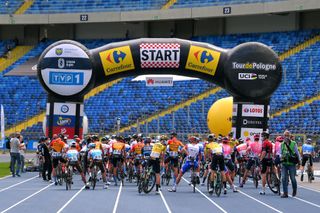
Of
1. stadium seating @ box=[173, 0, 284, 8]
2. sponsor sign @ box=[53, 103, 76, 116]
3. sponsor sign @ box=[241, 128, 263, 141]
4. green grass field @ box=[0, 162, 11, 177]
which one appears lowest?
green grass field @ box=[0, 162, 11, 177]

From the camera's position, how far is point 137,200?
20844mm

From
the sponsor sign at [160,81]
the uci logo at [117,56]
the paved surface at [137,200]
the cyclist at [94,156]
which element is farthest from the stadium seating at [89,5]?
the cyclist at [94,156]

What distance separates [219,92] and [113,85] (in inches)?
315

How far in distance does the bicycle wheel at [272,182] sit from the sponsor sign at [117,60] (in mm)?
7865

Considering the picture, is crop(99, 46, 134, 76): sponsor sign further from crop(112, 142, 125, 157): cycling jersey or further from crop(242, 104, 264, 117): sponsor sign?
crop(242, 104, 264, 117): sponsor sign

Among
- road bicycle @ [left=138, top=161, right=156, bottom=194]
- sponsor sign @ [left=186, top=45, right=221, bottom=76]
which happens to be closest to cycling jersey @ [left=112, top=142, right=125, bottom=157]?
road bicycle @ [left=138, top=161, right=156, bottom=194]

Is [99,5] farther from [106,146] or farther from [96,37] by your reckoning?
[106,146]

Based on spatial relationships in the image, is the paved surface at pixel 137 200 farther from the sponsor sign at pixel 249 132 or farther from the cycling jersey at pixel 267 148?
the sponsor sign at pixel 249 132

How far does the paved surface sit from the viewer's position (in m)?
18.5

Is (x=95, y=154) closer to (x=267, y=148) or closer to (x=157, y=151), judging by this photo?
(x=157, y=151)

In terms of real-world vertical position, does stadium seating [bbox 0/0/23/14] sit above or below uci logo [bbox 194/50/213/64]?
above

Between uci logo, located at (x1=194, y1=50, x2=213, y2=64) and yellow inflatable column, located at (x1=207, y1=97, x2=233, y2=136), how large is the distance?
521cm

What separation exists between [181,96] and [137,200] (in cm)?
3123

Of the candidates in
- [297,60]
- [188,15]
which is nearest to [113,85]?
[188,15]
